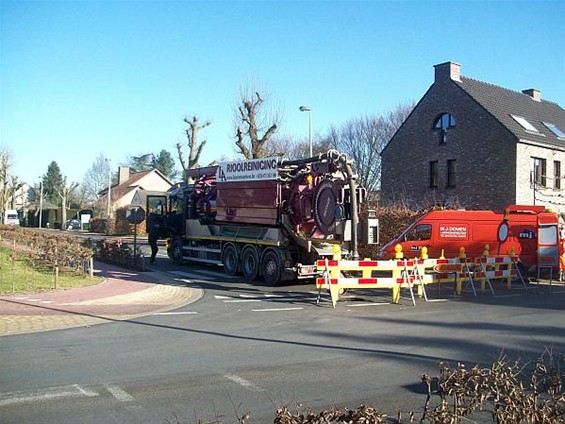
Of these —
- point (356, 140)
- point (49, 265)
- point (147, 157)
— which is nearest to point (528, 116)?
point (356, 140)

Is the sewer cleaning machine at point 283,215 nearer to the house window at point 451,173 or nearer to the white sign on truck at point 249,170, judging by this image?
the white sign on truck at point 249,170

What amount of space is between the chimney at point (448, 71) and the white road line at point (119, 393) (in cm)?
3002

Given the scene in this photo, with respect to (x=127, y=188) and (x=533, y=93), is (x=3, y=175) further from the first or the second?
(x=533, y=93)

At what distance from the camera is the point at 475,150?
30.9 meters

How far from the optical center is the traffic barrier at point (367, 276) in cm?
1292

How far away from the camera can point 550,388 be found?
5.04 m

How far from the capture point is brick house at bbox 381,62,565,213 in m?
29.5

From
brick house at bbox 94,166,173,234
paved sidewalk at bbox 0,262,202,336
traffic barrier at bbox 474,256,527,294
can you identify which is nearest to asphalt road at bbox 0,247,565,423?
paved sidewalk at bbox 0,262,202,336

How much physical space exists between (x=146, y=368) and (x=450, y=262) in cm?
1020

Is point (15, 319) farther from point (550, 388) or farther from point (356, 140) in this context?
point (356, 140)

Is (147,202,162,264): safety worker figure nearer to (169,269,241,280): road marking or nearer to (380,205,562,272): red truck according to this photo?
(169,269,241,280): road marking

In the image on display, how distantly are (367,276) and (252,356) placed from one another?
6279 millimetres

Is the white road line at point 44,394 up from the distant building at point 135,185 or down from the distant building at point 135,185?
down

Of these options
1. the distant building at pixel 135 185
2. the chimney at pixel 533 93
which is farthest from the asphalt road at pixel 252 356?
the distant building at pixel 135 185
